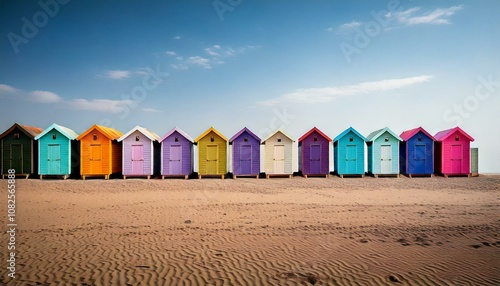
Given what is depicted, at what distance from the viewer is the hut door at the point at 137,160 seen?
78.4 feet

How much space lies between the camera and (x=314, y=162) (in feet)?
82.5

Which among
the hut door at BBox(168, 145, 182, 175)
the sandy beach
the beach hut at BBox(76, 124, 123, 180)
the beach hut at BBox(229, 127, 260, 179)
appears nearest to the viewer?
the sandy beach

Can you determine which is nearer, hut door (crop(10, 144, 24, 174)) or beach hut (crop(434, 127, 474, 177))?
hut door (crop(10, 144, 24, 174))

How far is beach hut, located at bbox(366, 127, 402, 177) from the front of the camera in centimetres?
2522

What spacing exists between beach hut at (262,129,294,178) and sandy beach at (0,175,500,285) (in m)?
6.40

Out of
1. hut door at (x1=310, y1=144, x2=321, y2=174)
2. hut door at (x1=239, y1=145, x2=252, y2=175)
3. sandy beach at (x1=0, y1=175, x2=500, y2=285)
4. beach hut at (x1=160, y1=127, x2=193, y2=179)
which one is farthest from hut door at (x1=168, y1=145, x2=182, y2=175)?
hut door at (x1=310, y1=144, x2=321, y2=174)

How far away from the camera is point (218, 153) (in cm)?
2428

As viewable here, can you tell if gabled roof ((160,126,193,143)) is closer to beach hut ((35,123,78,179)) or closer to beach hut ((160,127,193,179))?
beach hut ((160,127,193,179))

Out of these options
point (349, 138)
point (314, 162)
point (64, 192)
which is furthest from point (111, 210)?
point (349, 138)

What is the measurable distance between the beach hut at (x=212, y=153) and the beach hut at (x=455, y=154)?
17.3 metres

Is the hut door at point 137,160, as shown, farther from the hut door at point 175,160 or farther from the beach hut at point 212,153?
the beach hut at point 212,153

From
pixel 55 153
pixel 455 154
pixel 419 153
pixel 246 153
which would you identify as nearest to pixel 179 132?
pixel 246 153

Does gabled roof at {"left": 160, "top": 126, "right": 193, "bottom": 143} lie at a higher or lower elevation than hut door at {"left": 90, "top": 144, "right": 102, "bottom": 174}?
higher

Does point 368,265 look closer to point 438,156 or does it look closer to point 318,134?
point 318,134
